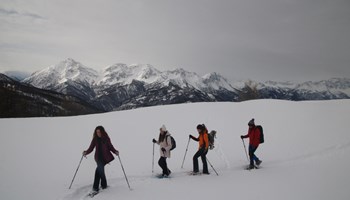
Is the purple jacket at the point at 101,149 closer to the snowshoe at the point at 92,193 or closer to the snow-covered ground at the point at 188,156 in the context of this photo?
the snowshoe at the point at 92,193

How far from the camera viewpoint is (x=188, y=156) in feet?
48.7

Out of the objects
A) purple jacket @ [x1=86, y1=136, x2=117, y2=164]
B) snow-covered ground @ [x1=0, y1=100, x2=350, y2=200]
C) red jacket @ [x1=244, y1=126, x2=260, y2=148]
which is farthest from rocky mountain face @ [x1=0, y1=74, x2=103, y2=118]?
red jacket @ [x1=244, y1=126, x2=260, y2=148]

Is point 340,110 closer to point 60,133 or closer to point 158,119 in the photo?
point 158,119

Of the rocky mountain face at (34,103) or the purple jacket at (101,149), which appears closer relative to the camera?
the purple jacket at (101,149)

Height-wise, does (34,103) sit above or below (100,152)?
above

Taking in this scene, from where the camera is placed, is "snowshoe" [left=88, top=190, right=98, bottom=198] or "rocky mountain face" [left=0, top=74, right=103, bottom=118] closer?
"snowshoe" [left=88, top=190, right=98, bottom=198]

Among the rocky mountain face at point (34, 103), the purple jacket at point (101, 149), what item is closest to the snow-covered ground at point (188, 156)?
the purple jacket at point (101, 149)

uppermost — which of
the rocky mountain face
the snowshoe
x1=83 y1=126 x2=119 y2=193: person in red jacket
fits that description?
the rocky mountain face

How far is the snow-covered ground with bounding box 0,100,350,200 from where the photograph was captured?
29.4ft

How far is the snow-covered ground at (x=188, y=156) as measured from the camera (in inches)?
353

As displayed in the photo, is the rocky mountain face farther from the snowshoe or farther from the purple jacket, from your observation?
the snowshoe

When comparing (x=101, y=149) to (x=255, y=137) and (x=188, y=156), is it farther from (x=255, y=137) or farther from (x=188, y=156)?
(x=255, y=137)

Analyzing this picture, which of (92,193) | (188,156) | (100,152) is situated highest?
(100,152)

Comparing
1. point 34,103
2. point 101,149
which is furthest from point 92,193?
point 34,103
